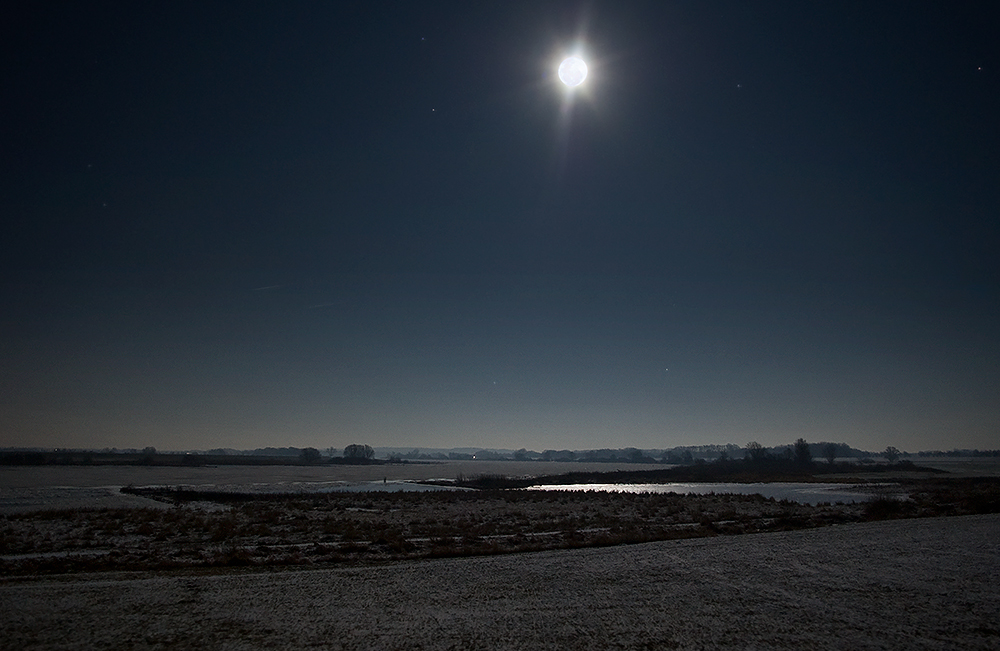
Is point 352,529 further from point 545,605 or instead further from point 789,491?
point 789,491

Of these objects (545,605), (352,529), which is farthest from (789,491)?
(545,605)

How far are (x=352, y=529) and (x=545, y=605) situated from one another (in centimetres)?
1608

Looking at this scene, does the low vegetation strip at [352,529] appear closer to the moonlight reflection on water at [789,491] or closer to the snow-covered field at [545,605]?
the snow-covered field at [545,605]

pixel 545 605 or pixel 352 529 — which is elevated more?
pixel 545 605

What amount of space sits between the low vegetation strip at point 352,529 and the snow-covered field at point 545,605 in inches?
118

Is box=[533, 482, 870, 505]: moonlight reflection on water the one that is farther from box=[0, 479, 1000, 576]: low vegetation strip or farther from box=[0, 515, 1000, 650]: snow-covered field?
box=[0, 515, 1000, 650]: snow-covered field

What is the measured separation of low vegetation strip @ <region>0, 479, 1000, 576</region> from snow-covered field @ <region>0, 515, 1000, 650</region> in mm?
3007

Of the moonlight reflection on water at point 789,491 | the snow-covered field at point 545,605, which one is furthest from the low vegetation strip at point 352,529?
the moonlight reflection on water at point 789,491

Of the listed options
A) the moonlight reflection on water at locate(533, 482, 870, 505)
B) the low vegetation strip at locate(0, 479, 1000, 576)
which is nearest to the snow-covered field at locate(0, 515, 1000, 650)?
the low vegetation strip at locate(0, 479, 1000, 576)

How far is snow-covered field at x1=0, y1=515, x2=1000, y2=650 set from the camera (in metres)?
9.84

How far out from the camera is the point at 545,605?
12062 millimetres

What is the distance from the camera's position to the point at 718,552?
18.3 metres

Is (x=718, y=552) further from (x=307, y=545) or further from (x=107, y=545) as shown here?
(x=107, y=545)

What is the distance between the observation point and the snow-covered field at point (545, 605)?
32.3 ft
